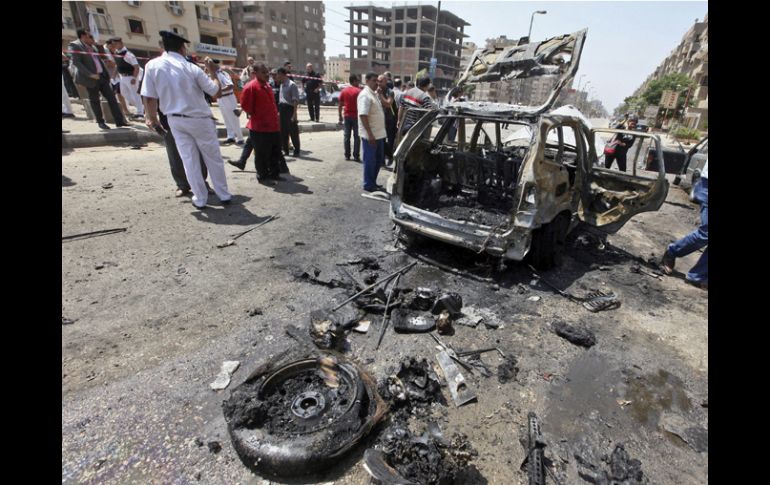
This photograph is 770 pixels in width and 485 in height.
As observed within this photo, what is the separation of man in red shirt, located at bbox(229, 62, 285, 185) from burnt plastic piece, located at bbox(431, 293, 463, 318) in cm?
488

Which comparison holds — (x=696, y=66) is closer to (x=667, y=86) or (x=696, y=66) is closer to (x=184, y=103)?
(x=667, y=86)

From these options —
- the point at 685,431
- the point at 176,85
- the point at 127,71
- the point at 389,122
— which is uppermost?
the point at 127,71

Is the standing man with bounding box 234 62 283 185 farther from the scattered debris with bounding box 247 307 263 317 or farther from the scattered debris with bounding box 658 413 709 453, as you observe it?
the scattered debris with bounding box 658 413 709 453

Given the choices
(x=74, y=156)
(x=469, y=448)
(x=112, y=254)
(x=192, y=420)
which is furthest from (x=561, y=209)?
(x=74, y=156)

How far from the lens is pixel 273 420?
219 centimetres

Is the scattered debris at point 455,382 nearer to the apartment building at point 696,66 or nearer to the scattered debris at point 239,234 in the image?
the scattered debris at point 239,234

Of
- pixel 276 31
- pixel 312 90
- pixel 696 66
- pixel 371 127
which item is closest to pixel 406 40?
pixel 276 31

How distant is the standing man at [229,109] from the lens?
8383 mm

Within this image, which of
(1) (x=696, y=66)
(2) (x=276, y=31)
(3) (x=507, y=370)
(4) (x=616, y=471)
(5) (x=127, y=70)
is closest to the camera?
(4) (x=616, y=471)

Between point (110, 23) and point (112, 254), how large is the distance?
40279mm

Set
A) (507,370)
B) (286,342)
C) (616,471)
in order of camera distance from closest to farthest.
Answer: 1. (616,471)
2. (507,370)
3. (286,342)

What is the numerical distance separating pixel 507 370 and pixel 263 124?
5.74 meters

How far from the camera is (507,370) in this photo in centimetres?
274
